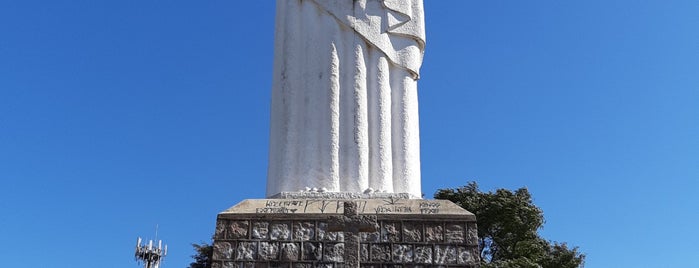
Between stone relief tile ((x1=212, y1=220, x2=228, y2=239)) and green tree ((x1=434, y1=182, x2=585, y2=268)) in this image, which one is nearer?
stone relief tile ((x1=212, y1=220, x2=228, y2=239))

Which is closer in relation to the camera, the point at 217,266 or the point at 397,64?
the point at 217,266

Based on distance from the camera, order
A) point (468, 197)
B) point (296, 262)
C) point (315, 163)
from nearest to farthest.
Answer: point (296, 262) → point (315, 163) → point (468, 197)

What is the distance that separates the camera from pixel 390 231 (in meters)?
6.62

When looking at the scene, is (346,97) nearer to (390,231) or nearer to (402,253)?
(390,231)

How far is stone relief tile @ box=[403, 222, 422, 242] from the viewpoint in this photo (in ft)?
21.6

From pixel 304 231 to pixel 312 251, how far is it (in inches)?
8.2

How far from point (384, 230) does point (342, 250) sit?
444 mm

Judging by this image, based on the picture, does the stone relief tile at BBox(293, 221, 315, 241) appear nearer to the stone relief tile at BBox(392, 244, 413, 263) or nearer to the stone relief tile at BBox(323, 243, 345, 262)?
the stone relief tile at BBox(323, 243, 345, 262)

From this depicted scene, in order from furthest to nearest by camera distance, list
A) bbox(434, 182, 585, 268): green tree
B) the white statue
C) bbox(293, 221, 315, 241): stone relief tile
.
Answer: bbox(434, 182, 585, 268): green tree
the white statue
bbox(293, 221, 315, 241): stone relief tile

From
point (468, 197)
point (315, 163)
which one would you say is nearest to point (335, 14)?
point (315, 163)

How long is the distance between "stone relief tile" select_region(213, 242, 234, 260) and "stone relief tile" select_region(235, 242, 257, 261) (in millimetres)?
65

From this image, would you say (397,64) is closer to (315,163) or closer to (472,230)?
(315,163)

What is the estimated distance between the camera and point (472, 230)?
666cm

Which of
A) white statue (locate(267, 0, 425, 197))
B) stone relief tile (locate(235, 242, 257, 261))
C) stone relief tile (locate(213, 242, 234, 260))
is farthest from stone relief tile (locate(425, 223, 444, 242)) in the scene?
stone relief tile (locate(213, 242, 234, 260))
